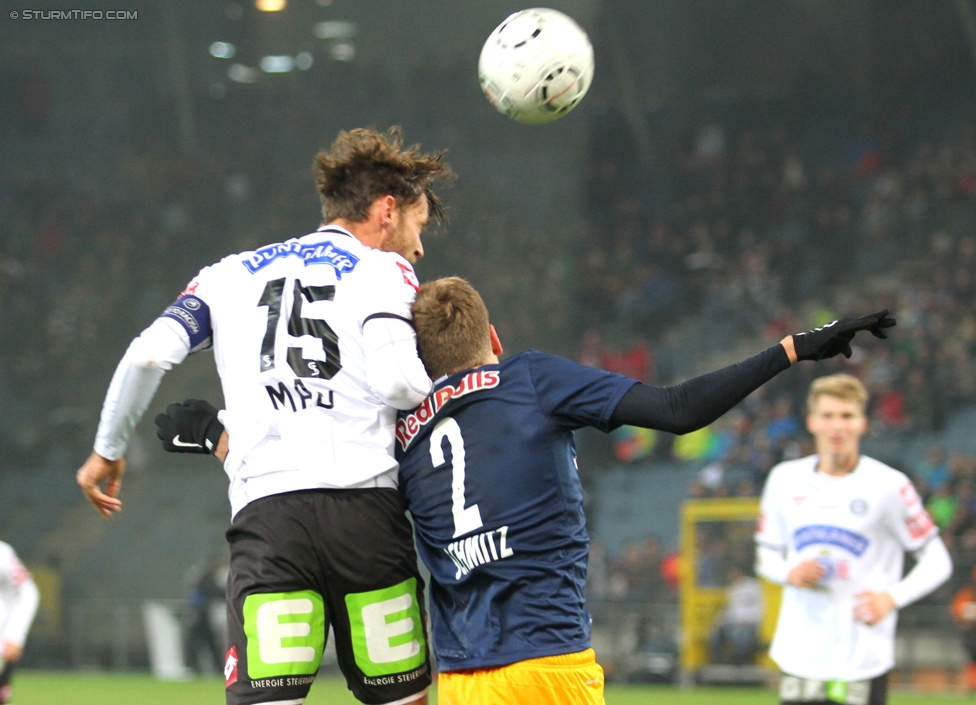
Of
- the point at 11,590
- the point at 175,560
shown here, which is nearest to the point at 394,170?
the point at 11,590

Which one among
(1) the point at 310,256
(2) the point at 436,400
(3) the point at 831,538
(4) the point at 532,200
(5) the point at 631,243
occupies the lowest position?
(3) the point at 831,538

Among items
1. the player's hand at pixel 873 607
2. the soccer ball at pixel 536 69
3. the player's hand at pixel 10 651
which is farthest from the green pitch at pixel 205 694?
the soccer ball at pixel 536 69

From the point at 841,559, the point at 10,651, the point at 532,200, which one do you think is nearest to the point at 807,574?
the point at 841,559

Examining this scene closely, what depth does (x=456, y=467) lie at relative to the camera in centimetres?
352

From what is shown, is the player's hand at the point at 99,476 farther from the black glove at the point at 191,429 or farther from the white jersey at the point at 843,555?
the white jersey at the point at 843,555

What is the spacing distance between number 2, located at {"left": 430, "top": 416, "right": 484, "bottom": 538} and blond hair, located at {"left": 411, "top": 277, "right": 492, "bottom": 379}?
0.18 meters

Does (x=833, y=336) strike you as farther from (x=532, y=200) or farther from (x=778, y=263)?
(x=532, y=200)

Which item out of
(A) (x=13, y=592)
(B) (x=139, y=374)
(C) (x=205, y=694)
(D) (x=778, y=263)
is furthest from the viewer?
(D) (x=778, y=263)

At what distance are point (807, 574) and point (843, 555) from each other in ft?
0.87

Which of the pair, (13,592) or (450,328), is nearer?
(450,328)

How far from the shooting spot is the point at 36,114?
21406mm

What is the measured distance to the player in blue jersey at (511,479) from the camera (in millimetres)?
3314

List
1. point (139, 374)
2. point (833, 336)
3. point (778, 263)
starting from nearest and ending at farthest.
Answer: point (833, 336)
point (139, 374)
point (778, 263)

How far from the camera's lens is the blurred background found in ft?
59.0
